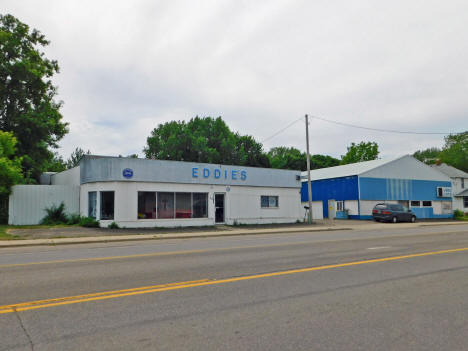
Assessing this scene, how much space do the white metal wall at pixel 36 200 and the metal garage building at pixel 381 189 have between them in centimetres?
2376

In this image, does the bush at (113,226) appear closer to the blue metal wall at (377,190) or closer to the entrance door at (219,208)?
the entrance door at (219,208)

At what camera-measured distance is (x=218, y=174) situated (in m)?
26.4

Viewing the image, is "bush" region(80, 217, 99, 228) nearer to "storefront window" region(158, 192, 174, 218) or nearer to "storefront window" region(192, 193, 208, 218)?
"storefront window" region(158, 192, 174, 218)

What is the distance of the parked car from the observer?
109ft

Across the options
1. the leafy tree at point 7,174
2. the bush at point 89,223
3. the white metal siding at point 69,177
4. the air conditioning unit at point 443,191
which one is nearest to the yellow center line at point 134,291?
the bush at point 89,223

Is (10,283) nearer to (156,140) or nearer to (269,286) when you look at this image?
(269,286)

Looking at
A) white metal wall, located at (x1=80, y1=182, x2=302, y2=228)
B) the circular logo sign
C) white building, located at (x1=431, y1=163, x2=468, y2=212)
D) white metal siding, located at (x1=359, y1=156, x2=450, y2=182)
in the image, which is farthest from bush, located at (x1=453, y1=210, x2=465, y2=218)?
the circular logo sign

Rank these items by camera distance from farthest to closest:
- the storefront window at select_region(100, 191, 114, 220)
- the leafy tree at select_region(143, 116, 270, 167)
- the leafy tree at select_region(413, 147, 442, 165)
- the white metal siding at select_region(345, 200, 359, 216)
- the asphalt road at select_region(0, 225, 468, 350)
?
the leafy tree at select_region(413, 147, 442, 165), the leafy tree at select_region(143, 116, 270, 167), the white metal siding at select_region(345, 200, 359, 216), the storefront window at select_region(100, 191, 114, 220), the asphalt road at select_region(0, 225, 468, 350)

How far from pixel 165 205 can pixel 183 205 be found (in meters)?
1.27

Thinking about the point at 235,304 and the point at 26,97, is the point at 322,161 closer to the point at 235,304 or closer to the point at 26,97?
the point at 26,97

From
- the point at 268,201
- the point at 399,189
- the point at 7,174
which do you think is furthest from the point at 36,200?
the point at 399,189

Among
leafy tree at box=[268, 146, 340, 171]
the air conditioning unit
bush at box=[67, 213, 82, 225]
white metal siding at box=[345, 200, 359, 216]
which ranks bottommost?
bush at box=[67, 213, 82, 225]

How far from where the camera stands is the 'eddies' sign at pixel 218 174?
83.4ft

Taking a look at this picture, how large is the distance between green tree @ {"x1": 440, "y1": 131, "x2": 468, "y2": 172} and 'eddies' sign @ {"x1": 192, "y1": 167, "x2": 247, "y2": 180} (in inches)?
2989
